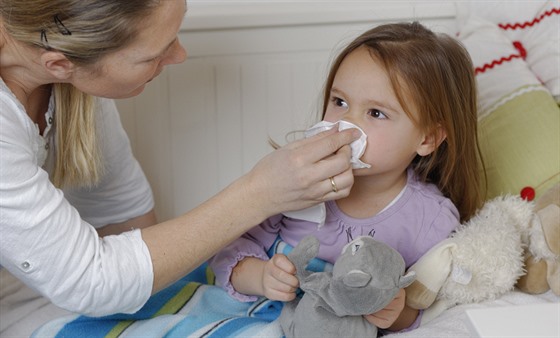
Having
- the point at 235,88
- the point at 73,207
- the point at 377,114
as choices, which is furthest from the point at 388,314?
the point at 235,88

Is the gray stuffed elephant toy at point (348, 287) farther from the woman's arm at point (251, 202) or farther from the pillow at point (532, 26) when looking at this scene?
the pillow at point (532, 26)

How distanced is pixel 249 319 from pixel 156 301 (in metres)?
0.20

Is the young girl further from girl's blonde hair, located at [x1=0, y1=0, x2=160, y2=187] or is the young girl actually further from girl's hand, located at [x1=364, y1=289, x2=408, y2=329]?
girl's blonde hair, located at [x1=0, y1=0, x2=160, y2=187]

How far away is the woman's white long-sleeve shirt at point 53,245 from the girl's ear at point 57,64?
90 millimetres

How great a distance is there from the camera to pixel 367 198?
156 centimetres

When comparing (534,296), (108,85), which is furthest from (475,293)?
(108,85)

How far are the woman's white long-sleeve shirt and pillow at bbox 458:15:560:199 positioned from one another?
83 centimetres

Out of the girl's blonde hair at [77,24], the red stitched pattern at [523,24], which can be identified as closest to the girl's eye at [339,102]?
the girl's blonde hair at [77,24]

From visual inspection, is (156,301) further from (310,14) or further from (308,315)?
(310,14)

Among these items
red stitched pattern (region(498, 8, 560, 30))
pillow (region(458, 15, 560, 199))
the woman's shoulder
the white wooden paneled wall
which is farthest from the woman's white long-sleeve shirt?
red stitched pattern (region(498, 8, 560, 30))

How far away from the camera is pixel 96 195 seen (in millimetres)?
1789

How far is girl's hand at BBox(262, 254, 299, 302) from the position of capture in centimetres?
139

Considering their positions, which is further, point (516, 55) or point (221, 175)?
point (221, 175)

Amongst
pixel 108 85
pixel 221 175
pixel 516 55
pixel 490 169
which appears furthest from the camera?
pixel 221 175
